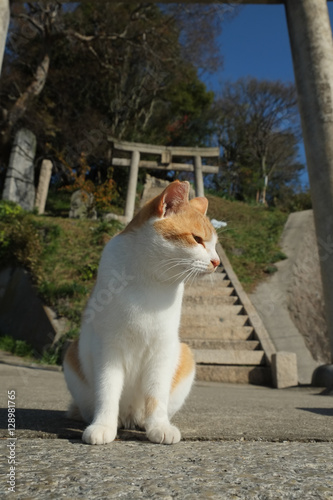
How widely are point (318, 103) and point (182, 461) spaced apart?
4561mm

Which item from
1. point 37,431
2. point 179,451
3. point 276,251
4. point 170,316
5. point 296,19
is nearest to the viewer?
point 179,451

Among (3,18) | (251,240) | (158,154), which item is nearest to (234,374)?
(251,240)

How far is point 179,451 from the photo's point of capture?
4.42 feet

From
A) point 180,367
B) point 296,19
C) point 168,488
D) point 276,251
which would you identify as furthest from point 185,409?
point 276,251

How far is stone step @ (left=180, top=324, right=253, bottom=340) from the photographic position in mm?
5941

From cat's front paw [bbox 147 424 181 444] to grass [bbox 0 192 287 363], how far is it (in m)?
4.37

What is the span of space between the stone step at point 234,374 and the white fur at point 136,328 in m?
3.50

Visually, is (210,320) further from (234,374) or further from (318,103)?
(318,103)

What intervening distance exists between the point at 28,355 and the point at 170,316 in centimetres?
503

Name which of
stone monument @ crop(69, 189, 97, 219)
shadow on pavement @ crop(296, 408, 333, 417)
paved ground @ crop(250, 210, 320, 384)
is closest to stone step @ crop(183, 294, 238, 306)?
paved ground @ crop(250, 210, 320, 384)

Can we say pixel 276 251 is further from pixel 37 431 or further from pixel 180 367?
pixel 37 431

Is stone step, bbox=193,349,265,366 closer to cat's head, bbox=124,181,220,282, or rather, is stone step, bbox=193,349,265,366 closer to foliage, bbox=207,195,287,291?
foliage, bbox=207,195,287,291

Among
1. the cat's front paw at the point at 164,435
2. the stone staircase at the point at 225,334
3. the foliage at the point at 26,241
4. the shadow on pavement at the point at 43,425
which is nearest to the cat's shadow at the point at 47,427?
the shadow on pavement at the point at 43,425

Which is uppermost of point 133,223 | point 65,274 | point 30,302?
point 65,274
